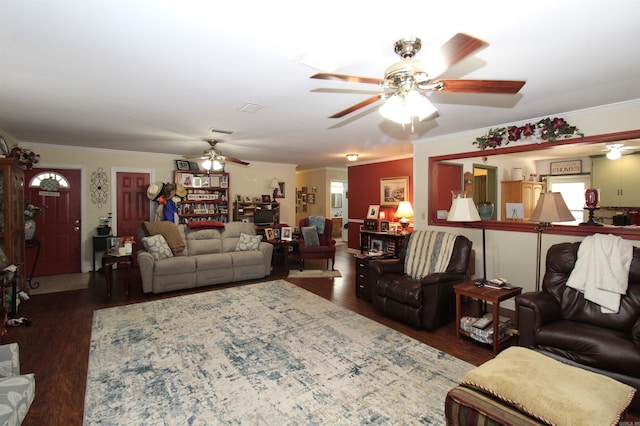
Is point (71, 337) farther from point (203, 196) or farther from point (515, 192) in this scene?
point (515, 192)

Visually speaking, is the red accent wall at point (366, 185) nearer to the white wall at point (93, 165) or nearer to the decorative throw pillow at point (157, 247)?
the white wall at point (93, 165)

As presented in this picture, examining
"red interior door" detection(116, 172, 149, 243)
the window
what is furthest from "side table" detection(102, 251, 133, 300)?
the window

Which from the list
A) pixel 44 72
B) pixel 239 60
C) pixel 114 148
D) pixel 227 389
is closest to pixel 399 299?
pixel 227 389

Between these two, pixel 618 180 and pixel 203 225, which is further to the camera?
pixel 203 225

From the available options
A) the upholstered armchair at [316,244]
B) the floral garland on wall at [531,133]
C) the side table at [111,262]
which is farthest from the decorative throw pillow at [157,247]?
the floral garland on wall at [531,133]

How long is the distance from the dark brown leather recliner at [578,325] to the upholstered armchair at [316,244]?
12.4 ft

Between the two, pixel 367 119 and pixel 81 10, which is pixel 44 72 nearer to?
pixel 81 10

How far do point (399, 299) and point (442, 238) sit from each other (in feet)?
3.36

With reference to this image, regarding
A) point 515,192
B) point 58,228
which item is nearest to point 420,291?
point 515,192

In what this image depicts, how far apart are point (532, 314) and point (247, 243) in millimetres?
4399

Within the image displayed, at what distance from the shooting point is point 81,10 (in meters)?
1.63

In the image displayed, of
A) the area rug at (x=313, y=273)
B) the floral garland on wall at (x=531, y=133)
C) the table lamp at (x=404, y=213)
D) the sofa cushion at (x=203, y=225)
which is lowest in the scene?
the area rug at (x=313, y=273)

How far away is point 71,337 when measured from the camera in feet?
10.5

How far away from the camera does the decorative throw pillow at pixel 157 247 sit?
487 cm
